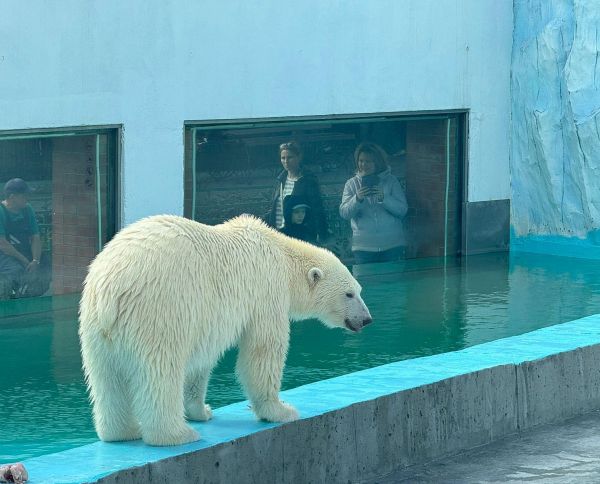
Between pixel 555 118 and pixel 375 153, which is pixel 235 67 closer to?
pixel 375 153

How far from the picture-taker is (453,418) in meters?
6.64

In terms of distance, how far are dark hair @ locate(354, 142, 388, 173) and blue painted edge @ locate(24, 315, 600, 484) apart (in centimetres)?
406

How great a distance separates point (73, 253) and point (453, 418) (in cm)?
436

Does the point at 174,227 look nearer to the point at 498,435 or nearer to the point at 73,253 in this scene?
the point at 498,435

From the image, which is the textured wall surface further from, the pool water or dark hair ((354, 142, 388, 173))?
dark hair ((354, 142, 388, 173))

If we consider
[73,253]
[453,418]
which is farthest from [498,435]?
[73,253]

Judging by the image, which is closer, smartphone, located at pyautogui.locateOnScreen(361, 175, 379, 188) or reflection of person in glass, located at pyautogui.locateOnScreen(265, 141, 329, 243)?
reflection of person in glass, located at pyautogui.locateOnScreen(265, 141, 329, 243)

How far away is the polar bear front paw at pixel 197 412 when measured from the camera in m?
5.90

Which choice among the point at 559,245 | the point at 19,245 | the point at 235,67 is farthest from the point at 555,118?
the point at 19,245

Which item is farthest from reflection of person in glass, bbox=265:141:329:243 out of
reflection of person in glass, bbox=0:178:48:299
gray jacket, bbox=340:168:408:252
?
reflection of person in glass, bbox=0:178:48:299

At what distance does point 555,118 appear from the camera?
40.8ft

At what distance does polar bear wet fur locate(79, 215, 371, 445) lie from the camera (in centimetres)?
532

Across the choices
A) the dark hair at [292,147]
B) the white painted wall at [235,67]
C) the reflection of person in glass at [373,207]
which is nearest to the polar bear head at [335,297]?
the white painted wall at [235,67]

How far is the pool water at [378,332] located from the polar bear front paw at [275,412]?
3.65 feet
